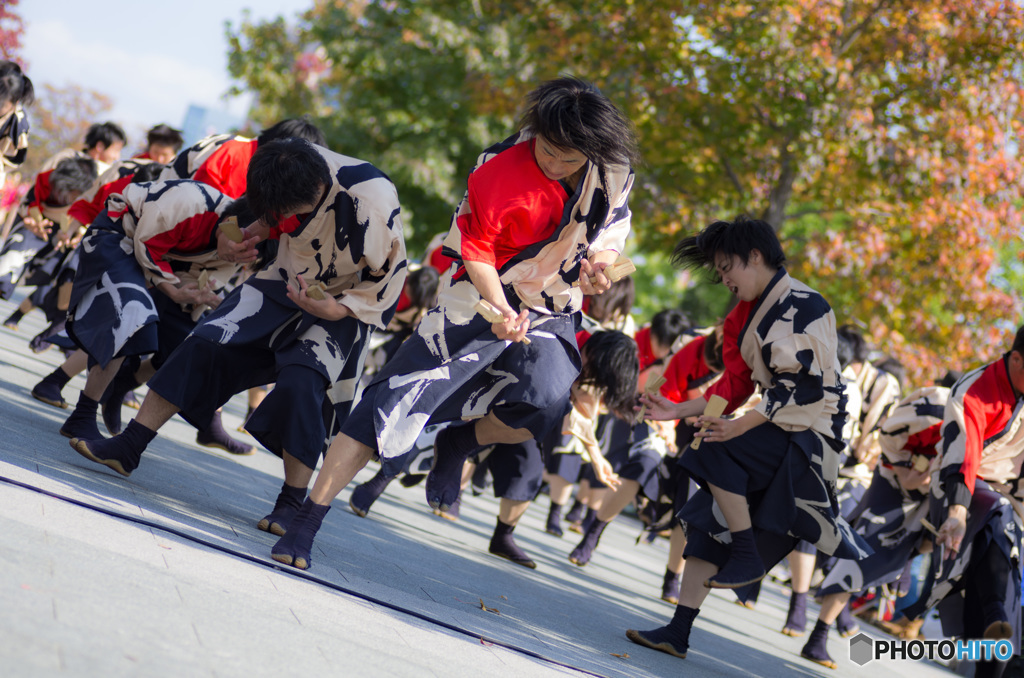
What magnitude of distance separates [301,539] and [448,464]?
101cm

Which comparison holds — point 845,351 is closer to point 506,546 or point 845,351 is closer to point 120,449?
point 506,546

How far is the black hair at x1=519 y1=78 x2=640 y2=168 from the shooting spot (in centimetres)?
331

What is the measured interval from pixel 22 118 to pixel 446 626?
519 centimetres

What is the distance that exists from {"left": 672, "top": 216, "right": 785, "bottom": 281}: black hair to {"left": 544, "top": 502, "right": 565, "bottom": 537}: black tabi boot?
3740 mm

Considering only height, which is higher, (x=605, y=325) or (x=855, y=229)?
(x=855, y=229)

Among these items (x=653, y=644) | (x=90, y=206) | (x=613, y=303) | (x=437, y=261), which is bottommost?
(x=653, y=644)

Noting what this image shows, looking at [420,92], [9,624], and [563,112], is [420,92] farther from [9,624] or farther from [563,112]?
[9,624]

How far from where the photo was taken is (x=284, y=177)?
3625 millimetres

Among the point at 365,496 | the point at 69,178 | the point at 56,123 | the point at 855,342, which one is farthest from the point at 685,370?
the point at 56,123

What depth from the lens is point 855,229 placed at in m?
10.9

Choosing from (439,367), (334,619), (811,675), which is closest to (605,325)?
(811,675)

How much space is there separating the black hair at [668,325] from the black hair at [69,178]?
4476mm

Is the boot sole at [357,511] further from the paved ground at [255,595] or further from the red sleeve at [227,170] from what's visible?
the red sleeve at [227,170]

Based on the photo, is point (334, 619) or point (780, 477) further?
point (780, 477)
